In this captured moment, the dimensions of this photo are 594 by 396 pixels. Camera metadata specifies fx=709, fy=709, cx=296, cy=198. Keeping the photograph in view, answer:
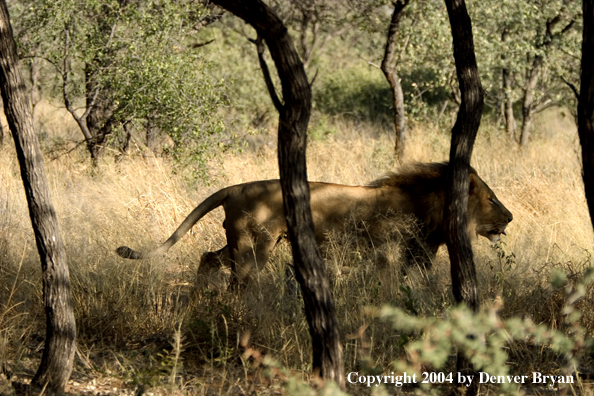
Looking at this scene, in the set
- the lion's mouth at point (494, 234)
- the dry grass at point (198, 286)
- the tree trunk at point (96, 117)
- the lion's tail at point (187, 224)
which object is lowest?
the dry grass at point (198, 286)

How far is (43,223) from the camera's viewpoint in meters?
3.64

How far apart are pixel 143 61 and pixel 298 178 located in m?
5.77

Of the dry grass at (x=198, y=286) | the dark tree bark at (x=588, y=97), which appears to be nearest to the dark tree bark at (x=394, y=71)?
the dry grass at (x=198, y=286)

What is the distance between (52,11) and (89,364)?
233 inches

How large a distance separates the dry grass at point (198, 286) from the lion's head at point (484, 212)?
24cm

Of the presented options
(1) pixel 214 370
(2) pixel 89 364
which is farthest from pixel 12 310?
(1) pixel 214 370

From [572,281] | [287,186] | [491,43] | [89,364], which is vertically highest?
[491,43]

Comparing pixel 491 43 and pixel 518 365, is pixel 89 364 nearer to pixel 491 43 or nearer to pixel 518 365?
pixel 518 365

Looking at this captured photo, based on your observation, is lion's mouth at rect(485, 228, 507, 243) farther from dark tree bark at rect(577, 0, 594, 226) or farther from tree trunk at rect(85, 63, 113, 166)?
tree trunk at rect(85, 63, 113, 166)

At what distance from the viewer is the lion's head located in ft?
18.4

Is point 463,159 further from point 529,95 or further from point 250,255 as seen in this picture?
point 529,95

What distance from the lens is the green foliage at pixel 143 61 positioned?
8.48m

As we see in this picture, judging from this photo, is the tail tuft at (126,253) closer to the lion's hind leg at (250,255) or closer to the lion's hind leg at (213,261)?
the lion's hind leg at (250,255)

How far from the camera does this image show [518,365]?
414 cm
